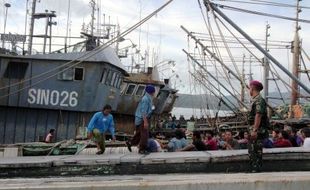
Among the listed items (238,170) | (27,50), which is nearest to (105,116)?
(238,170)

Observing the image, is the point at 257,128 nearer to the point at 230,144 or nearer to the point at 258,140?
the point at 258,140

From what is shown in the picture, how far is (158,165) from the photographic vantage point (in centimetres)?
755

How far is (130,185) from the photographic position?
199 inches

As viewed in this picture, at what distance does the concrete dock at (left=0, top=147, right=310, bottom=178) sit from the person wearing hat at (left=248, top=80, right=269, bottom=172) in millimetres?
411

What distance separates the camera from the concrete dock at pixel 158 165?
7.59 meters

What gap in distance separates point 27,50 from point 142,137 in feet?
40.8

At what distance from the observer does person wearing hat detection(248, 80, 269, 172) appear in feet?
23.2

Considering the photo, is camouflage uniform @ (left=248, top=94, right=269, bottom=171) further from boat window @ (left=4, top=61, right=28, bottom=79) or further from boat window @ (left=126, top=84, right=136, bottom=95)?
boat window @ (left=126, top=84, right=136, bottom=95)

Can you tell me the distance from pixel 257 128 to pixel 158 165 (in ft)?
5.39

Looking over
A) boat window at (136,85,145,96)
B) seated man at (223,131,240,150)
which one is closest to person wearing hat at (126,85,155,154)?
seated man at (223,131,240,150)

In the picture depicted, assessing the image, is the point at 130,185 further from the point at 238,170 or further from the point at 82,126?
the point at 82,126

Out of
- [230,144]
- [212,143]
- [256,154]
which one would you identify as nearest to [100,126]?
[212,143]

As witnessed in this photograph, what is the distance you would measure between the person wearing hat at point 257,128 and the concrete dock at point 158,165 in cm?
41

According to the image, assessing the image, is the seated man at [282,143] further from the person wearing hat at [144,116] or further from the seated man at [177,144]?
the person wearing hat at [144,116]
